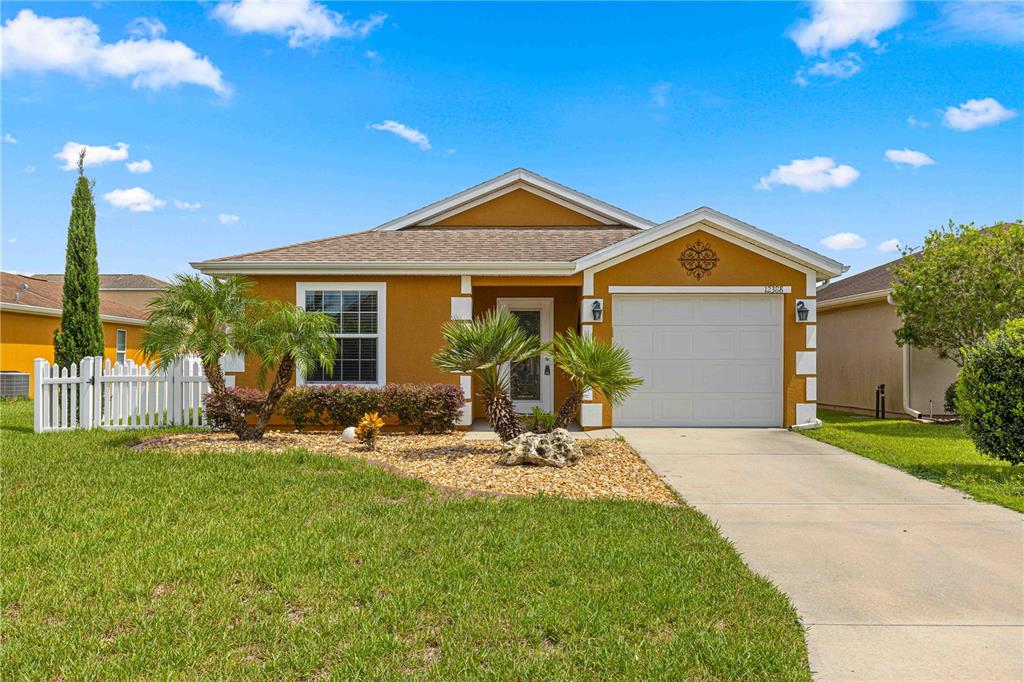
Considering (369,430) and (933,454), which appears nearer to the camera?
(369,430)

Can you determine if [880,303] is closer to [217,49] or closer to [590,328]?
[590,328]

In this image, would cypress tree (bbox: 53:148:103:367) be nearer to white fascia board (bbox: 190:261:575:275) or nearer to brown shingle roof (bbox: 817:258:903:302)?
white fascia board (bbox: 190:261:575:275)

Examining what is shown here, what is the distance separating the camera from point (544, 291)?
12.9 m

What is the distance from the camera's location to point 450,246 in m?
12.5

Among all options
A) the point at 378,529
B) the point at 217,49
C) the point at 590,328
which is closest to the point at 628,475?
the point at 378,529

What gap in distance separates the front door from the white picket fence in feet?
19.8

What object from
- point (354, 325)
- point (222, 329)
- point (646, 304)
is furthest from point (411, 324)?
point (646, 304)

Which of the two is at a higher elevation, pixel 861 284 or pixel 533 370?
pixel 861 284

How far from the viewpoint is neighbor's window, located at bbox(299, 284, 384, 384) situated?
1126 cm

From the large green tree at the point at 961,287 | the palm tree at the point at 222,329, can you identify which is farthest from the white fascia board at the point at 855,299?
the palm tree at the point at 222,329

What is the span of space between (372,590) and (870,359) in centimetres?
1523

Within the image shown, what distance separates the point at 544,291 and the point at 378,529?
849 centimetres

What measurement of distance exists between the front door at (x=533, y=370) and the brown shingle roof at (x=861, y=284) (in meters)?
8.14

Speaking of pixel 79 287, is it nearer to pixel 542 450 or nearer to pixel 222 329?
pixel 222 329
